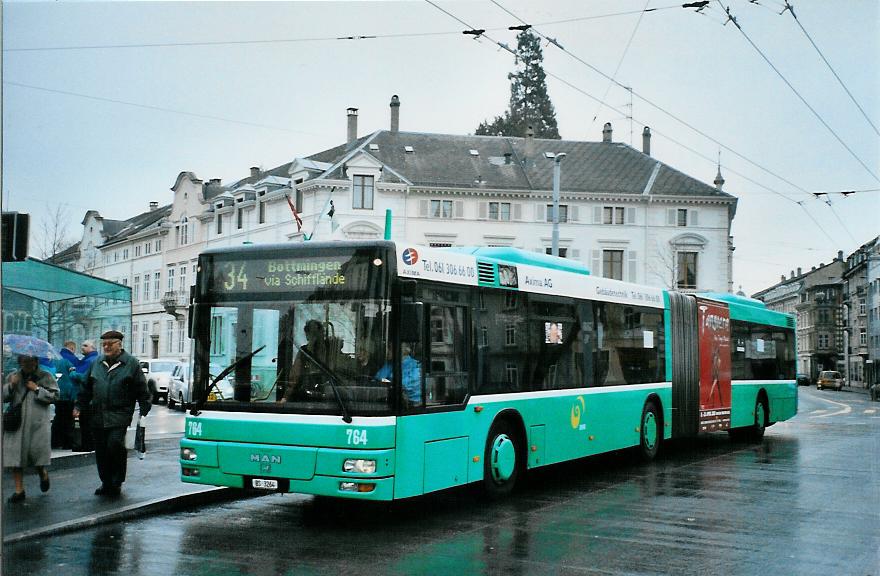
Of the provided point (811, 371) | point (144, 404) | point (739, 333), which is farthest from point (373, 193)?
point (811, 371)

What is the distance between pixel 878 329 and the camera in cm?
8381

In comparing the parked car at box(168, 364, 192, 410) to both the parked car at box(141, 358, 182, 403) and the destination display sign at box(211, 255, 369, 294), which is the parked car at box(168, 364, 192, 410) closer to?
the parked car at box(141, 358, 182, 403)

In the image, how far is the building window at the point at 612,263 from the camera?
6166 centimetres

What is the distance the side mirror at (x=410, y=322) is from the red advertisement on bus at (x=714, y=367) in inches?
400

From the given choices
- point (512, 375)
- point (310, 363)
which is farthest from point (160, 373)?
point (310, 363)

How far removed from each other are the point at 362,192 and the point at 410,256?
48.1 metres

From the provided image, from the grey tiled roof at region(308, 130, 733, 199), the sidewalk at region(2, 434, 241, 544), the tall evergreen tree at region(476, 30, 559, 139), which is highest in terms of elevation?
the tall evergreen tree at region(476, 30, 559, 139)

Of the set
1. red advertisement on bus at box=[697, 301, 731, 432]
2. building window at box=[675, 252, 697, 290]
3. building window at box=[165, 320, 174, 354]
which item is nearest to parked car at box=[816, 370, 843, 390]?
building window at box=[675, 252, 697, 290]

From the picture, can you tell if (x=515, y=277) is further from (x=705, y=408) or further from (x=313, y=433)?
(x=705, y=408)

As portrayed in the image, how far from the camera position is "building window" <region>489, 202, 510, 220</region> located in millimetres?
60125

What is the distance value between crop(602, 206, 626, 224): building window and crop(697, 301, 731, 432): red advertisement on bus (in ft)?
140

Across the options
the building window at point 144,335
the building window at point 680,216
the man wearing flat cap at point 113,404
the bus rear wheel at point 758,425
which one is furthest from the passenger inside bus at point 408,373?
the building window at point 144,335

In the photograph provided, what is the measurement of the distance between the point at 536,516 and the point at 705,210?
5522 centimetres

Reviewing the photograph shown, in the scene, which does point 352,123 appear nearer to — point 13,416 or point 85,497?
point 13,416
